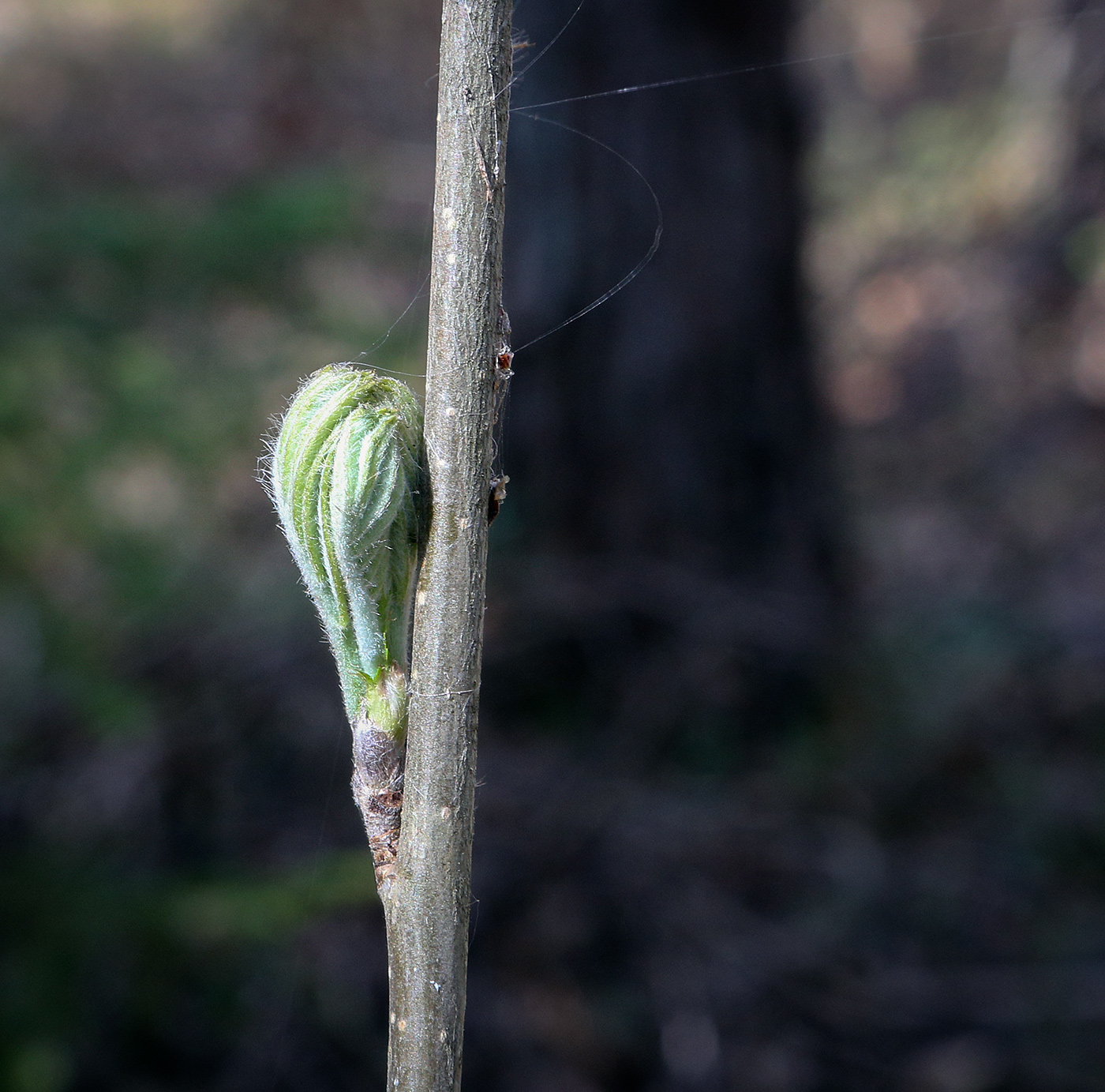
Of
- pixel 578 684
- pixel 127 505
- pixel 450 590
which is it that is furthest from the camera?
pixel 578 684

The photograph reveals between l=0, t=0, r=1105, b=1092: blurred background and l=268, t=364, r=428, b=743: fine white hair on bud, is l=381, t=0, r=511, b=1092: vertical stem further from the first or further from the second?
l=0, t=0, r=1105, b=1092: blurred background

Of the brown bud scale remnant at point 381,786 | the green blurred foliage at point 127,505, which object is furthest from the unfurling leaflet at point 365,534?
the green blurred foliage at point 127,505

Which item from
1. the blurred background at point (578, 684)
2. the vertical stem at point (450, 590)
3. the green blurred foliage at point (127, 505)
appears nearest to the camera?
the vertical stem at point (450, 590)

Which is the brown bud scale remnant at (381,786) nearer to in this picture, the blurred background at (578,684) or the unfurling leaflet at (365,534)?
the unfurling leaflet at (365,534)

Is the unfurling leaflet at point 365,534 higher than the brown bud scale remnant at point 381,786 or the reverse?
higher

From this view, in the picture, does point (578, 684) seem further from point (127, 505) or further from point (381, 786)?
point (381, 786)

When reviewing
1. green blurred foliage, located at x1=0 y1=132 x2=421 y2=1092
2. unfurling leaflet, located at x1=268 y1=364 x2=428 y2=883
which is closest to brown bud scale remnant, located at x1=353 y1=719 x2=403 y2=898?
unfurling leaflet, located at x1=268 y1=364 x2=428 y2=883

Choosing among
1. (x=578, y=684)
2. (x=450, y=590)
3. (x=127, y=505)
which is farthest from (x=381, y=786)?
(x=578, y=684)
